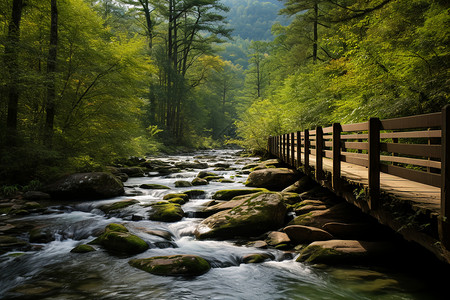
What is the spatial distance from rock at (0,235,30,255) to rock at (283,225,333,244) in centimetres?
550

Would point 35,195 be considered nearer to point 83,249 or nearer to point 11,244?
point 11,244

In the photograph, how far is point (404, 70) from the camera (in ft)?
25.9

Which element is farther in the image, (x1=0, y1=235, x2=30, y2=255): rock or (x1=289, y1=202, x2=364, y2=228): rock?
(x1=289, y1=202, x2=364, y2=228): rock

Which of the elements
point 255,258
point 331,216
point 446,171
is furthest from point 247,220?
point 446,171

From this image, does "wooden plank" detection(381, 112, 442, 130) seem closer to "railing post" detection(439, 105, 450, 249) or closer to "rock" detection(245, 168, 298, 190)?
"railing post" detection(439, 105, 450, 249)

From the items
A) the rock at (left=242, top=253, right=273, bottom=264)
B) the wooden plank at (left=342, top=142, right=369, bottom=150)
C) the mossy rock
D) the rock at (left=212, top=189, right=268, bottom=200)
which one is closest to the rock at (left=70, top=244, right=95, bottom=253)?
the rock at (left=242, top=253, right=273, bottom=264)

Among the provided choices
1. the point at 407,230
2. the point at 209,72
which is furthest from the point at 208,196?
the point at 209,72

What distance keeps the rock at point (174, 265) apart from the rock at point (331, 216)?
8.30ft

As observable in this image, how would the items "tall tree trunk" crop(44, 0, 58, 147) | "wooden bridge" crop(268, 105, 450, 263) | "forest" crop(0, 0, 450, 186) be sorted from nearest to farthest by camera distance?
"wooden bridge" crop(268, 105, 450, 263) → "forest" crop(0, 0, 450, 186) → "tall tree trunk" crop(44, 0, 58, 147)

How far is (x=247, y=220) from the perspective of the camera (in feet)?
22.1

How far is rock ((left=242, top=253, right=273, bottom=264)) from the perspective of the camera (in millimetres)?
5402

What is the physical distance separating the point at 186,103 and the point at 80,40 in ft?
81.3

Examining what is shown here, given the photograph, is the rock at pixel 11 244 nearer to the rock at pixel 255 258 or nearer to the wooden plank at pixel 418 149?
the rock at pixel 255 258

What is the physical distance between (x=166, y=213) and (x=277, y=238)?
3.25 metres
